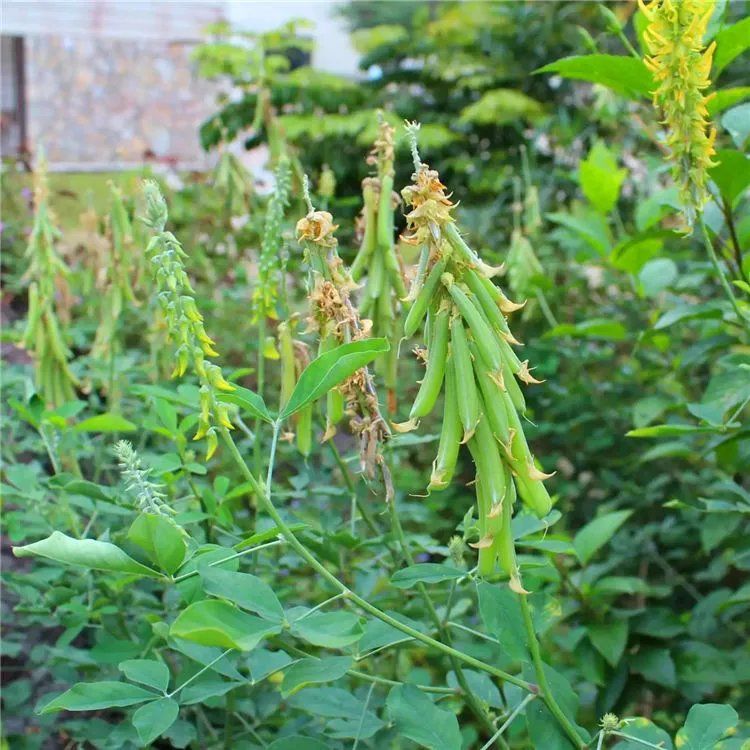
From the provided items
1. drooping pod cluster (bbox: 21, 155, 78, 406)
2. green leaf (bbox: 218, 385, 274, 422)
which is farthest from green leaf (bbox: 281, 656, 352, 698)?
drooping pod cluster (bbox: 21, 155, 78, 406)

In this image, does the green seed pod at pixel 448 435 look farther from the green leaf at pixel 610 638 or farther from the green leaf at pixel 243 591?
the green leaf at pixel 610 638

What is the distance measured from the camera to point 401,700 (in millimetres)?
867

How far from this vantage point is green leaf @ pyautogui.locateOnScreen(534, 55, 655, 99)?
1206 millimetres

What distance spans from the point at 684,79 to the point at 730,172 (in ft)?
0.97

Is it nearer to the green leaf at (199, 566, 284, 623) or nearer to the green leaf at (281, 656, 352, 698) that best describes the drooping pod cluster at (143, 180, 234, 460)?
the green leaf at (199, 566, 284, 623)

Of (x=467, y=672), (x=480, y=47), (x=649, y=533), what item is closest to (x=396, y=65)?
(x=480, y=47)

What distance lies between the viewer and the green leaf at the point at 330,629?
0.76 metres

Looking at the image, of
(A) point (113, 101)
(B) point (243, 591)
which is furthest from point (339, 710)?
(A) point (113, 101)

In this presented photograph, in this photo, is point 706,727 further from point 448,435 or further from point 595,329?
point 595,329

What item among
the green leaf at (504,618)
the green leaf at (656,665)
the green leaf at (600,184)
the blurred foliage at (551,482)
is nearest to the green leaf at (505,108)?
the blurred foliage at (551,482)

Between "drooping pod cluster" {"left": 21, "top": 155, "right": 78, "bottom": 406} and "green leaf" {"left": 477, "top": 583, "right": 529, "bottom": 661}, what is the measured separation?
3.07ft

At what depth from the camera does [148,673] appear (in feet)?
2.84

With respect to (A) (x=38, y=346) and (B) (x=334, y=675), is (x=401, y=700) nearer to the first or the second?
(B) (x=334, y=675)

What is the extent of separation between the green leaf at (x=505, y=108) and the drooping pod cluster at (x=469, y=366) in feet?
13.2
